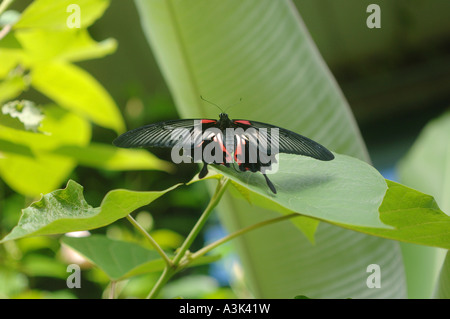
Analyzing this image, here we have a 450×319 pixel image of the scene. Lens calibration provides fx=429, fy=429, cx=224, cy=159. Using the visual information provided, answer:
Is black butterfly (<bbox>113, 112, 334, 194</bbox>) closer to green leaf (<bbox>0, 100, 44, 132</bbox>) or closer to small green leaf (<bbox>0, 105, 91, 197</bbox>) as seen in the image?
green leaf (<bbox>0, 100, 44, 132</bbox>)

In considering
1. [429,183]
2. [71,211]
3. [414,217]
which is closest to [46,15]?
[71,211]

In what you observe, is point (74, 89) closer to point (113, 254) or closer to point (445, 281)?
point (113, 254)

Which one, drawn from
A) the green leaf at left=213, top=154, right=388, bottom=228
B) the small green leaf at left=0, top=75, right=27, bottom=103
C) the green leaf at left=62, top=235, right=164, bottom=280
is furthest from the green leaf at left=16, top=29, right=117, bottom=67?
the green leaf at left=213, top=154, right=388, bottom=228

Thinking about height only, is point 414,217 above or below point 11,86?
below

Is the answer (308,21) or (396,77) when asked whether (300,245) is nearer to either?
(308,21)

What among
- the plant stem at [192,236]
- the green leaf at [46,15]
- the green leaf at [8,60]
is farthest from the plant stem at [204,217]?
the green leaf at [8,60]

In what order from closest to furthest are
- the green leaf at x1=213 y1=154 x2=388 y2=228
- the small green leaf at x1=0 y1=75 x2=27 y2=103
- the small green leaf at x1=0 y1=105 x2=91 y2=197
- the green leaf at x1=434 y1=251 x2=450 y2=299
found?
the green leaf at x1=213 y1=154 x2=388 y2=228 → the green leaf at x1=434 y1=251 x2=450 y2=299 → the small green leaf at x1=0 y1=75 x2=27 y2=103 → the small green leaf at x1=0 y1=105 x2=91 y2=197
